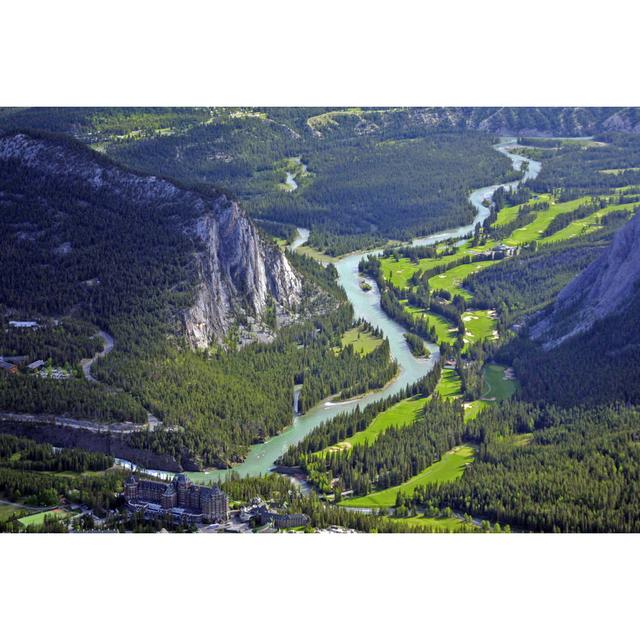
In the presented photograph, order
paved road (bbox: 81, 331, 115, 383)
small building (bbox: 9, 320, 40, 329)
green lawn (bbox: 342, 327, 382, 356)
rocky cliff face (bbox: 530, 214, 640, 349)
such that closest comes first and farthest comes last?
paved road (bbox: 81, 331, 115, 383) → small building (bbox: 9, 320, 40, 329) → rocky cliff face (bbox: 530, 214, 640, 349) → green lawn (bbox: 342, 327, 382, 356)

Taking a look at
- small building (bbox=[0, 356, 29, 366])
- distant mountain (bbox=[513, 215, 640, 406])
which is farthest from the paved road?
distant mountain (bbox=[513, 215, 640, 406])

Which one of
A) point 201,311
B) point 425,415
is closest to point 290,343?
point 201,311

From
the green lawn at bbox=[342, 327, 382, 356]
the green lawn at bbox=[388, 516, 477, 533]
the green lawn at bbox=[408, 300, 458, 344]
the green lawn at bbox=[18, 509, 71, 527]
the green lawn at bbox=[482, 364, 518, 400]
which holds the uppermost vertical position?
the green lawn at bbox=[408, 300, 458, 344]

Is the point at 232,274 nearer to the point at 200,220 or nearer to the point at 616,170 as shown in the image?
the point at 200,220

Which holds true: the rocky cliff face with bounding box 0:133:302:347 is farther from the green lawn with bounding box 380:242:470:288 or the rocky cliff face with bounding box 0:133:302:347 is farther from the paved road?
the green lawn with bounding box 380:242:470:288

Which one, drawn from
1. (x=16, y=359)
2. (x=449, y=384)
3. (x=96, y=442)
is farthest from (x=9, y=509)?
(x=449, y=384)

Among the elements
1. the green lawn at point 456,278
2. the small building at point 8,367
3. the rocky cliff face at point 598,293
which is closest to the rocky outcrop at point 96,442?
the small building at point 8,367

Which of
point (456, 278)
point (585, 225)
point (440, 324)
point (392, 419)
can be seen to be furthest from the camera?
point (585, 225)

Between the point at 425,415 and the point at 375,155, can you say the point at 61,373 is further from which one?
the point at 375,155
